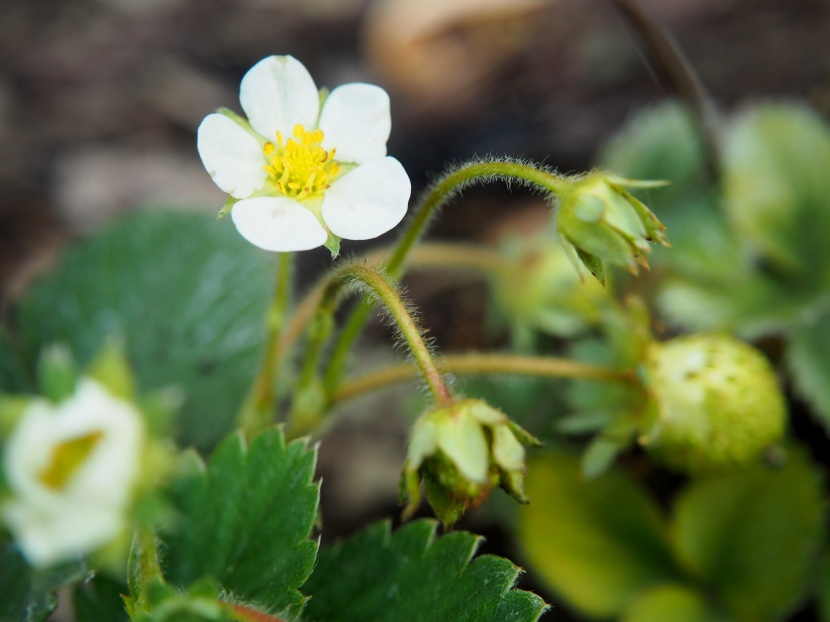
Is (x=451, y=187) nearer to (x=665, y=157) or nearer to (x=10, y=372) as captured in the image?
(x=10, y=372)

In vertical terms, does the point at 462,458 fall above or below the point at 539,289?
above

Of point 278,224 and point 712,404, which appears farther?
point 712,404

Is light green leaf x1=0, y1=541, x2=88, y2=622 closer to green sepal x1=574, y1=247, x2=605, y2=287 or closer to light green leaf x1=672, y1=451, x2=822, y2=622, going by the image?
green sepal x1=574, y1=247, x2=605, y2=287

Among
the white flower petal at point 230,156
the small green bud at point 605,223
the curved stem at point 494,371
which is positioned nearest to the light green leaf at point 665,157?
the curved stem at point 494,371

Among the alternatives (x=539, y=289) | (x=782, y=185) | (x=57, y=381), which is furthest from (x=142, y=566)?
(x=782, y=185)

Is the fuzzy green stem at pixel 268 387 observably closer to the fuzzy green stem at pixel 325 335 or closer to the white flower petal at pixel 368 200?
the fuzzy green stem at pixel 325 335
